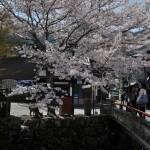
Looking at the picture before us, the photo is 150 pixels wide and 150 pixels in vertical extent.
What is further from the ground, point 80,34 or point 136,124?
point 80,34

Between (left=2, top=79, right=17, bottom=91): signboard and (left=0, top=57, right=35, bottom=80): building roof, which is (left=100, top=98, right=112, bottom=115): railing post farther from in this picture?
(left=0, top=57, right=35, bottom=80): building roof

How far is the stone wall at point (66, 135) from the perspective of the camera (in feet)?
58.7

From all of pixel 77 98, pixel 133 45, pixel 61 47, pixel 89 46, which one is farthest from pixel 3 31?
pixel 77 98

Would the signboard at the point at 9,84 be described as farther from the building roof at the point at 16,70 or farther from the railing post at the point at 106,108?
the building roof at the point at 16,70

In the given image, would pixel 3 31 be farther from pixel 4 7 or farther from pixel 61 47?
pixel 61 47

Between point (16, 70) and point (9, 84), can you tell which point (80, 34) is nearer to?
point (9, 84)

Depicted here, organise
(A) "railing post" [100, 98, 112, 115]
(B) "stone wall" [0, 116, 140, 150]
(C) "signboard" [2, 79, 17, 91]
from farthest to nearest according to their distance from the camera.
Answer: (A) "railing post" [100, 98, 112, 115] → (C) "signboard" [2, 79, 17, 91] → (B) "stone wall" [0, 116, 140, 150]

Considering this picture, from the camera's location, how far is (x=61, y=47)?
60.8ft

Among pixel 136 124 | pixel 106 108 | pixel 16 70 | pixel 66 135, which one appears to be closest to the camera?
pixel 136 124

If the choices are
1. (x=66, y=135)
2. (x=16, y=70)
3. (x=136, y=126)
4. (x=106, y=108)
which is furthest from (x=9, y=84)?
(x=16, y=70)

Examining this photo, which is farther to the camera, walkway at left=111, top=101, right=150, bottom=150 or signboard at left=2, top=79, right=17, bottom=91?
signboard at left=2, top=79, right=17, bottom=91

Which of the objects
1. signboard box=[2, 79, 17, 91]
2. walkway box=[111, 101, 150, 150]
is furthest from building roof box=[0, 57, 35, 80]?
walkway box=[111, 101, 150, 150]

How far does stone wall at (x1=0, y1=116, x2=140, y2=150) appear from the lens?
1791cm

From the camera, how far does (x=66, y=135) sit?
19000 millimetres
